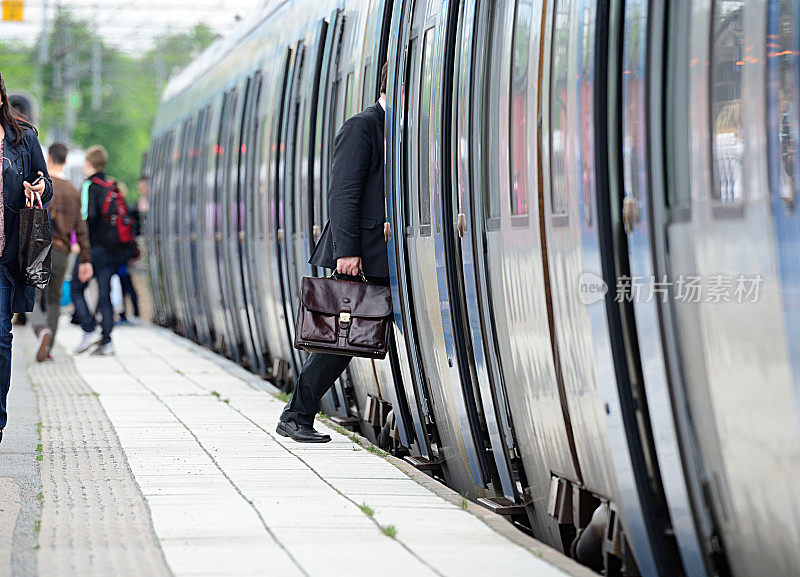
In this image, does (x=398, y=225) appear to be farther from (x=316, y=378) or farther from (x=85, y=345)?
(x=85, y=345)

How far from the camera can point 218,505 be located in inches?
234

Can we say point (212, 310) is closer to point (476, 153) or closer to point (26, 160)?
point (26, 160)

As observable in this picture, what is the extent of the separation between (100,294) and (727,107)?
39.5 ft

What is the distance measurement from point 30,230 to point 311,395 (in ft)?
5.60

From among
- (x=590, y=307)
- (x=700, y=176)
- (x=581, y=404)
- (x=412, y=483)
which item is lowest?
(x=412, y=483)

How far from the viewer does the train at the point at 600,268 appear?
3.85 m

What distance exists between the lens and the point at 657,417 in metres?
4.43

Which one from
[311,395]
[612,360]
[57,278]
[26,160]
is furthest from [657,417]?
[57,278]

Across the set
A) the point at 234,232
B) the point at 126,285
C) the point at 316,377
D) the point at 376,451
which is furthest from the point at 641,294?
the point at 126,285

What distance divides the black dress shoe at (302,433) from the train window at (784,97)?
460 cm

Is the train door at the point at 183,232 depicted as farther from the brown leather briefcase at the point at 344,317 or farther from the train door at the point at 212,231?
the brown leather briefcase at the point at 344,317

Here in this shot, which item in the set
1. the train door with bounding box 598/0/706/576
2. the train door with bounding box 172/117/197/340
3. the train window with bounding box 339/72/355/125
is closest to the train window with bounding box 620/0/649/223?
the train door with bounding box 598/0/706/576

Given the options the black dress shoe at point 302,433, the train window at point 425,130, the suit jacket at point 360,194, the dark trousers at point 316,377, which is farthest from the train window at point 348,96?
the black dress shoe at point 302,433

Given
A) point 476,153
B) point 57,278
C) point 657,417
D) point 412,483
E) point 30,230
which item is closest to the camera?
point 657,417
